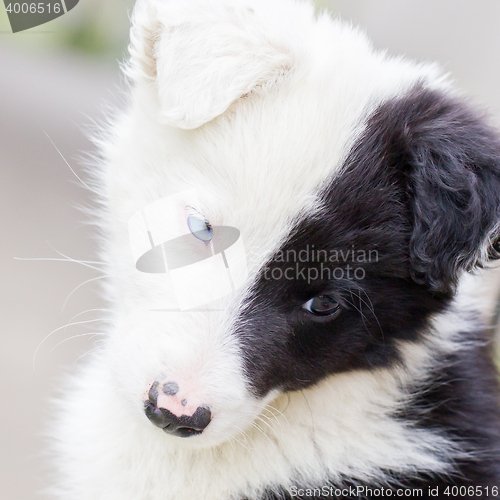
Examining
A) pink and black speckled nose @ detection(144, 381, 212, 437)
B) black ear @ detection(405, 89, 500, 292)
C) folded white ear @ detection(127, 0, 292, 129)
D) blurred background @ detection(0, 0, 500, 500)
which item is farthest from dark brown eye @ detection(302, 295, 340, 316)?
blurred background @ detection(0, 0, 500, 500)

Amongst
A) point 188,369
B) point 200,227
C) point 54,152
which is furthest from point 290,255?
point 54,152

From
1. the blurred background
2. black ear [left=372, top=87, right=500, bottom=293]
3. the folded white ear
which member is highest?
the folded white ear

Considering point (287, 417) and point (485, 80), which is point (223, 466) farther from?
point (485, 80)

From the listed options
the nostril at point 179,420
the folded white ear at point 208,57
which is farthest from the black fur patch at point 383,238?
the folded white ear at point 208,57

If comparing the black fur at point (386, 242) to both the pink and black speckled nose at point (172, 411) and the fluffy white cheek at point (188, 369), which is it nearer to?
the fluffy white cheek at point (188, 369)

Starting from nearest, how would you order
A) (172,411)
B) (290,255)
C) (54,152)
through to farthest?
(172,411) < (290,255) < (54,152)

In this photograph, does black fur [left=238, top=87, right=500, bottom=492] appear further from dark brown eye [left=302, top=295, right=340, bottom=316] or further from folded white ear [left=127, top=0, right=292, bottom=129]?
folded white ear [left=127, top=0, right=292, bottom=129]

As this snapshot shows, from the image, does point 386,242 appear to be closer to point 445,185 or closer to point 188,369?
point 445,185
